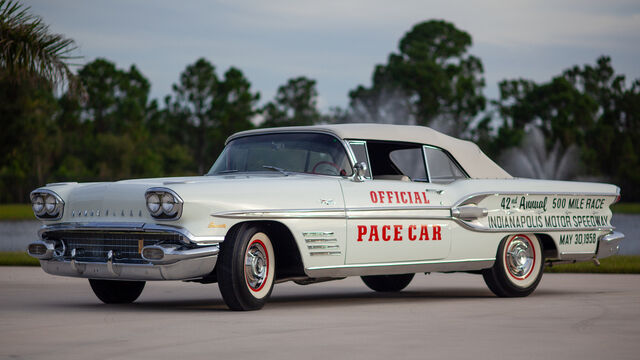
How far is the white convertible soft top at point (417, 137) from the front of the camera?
9.23 meters

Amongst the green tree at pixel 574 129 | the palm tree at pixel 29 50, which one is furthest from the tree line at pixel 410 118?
the palm tree at pixel 29 50

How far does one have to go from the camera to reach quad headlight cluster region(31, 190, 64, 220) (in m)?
8.32

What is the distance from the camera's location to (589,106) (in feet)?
241

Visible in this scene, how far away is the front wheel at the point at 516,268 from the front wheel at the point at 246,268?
2.71 metres

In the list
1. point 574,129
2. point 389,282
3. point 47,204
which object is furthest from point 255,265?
point 574,129

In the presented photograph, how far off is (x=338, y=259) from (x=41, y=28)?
30.4 ft

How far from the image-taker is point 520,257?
396 inches

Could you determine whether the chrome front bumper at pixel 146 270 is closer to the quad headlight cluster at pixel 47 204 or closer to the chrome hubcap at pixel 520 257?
the quad headlight cluster at pixel 47 204

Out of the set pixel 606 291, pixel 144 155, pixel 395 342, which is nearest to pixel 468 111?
pixel 144 155

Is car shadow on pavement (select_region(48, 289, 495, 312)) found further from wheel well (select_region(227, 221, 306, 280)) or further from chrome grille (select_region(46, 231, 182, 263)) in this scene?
chrome grille (select_region(46, 231, 182, 263))

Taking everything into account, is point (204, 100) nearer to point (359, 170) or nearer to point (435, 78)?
point (435, 78)

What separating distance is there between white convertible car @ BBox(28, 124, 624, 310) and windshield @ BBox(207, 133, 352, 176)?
12 mm

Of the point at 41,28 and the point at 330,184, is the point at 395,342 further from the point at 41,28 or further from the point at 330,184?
the point at 41,28

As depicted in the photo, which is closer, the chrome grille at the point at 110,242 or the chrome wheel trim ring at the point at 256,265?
the chrome grille at the point at 110,242
